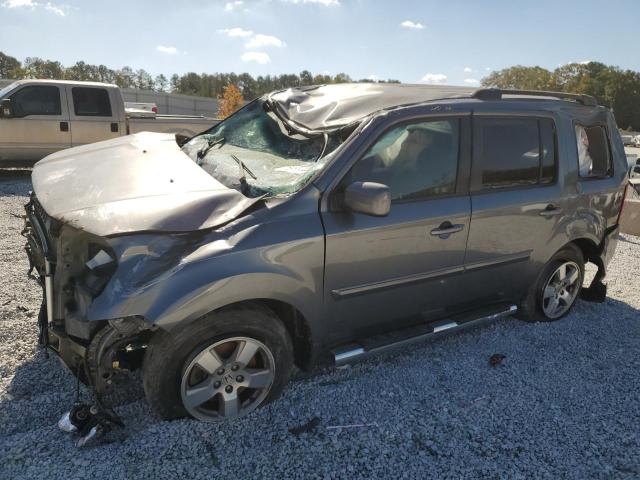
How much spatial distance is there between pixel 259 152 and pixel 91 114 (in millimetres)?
8496

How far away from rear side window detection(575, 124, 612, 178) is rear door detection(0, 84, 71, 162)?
9.70 meters

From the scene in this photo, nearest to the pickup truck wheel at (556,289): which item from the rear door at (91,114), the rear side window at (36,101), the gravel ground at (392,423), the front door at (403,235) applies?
the gravel ground at (392,423)

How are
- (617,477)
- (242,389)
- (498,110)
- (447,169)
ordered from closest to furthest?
(617,477)
(242,389)
(447,169)
(498,110)

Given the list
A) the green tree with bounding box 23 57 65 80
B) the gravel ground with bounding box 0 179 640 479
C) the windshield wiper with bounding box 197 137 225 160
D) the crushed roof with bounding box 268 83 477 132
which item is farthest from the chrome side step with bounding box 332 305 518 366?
the green tree with bounding box 23 57 65 80

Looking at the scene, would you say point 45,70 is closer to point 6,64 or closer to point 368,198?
point 6,64

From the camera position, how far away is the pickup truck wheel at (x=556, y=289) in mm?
4121

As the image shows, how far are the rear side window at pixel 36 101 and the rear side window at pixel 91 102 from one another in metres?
0.33

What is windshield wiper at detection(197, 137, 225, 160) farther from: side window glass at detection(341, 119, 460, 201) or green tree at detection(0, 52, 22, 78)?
green tree at detection(0, 52, 22, 78)

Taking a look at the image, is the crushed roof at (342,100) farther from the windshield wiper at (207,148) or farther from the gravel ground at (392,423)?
the gravel ground at (392,423)

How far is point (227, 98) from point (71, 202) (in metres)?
34.1

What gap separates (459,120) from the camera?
131 inches

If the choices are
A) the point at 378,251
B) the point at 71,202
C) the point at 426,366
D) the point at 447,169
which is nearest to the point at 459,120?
the point at 447,169

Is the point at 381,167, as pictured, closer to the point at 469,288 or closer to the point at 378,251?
the point at 378,251

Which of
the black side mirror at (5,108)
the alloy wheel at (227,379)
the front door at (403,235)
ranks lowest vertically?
the alloy wheel at (227,379)
